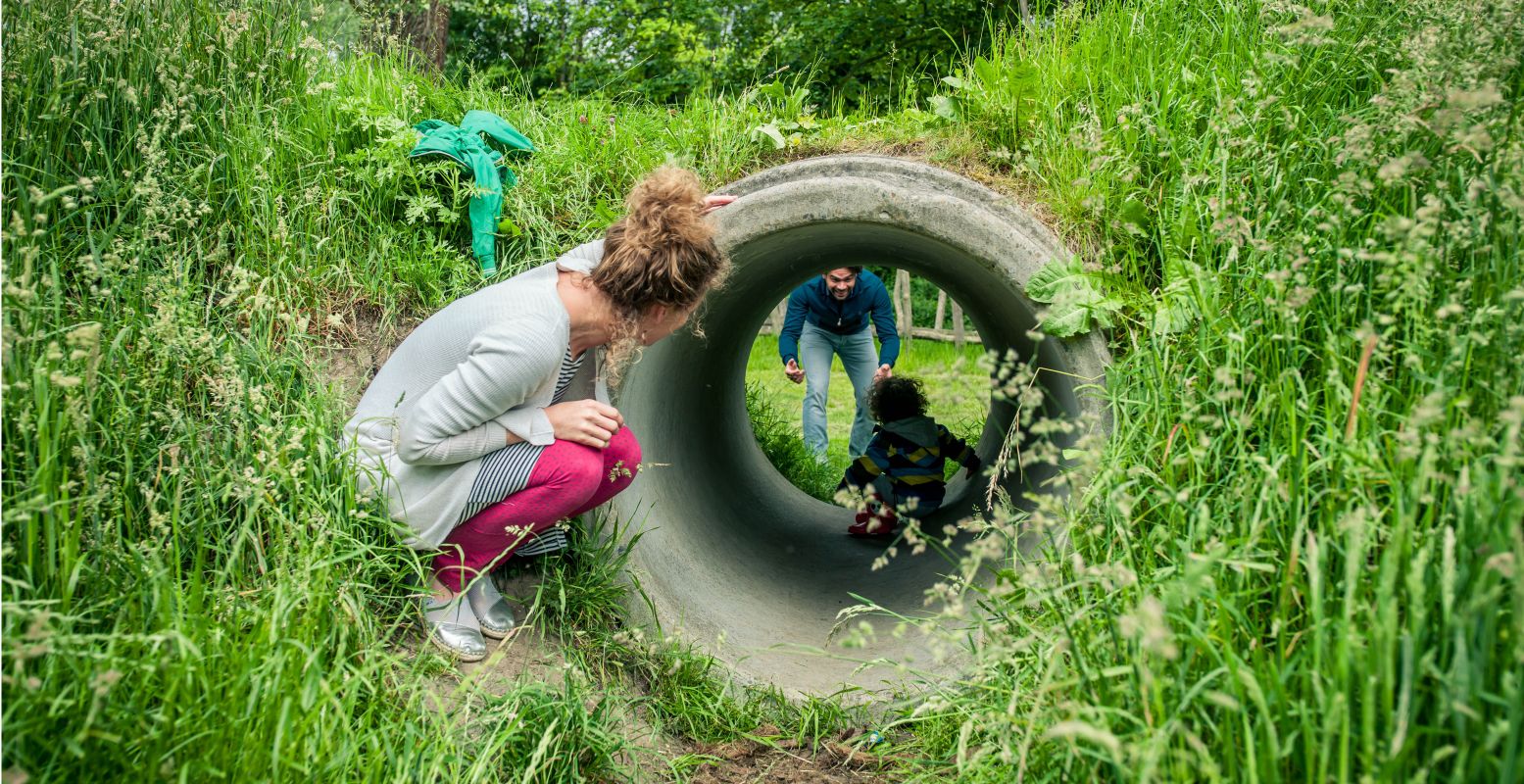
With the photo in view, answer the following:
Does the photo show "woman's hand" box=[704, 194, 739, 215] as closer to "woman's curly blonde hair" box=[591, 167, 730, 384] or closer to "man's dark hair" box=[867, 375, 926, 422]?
"woman's curly blonde hair" box=[591, 167, 730, 384]

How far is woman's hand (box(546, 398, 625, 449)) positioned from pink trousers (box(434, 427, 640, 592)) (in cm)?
3

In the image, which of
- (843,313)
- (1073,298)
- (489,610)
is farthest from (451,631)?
(843,313)

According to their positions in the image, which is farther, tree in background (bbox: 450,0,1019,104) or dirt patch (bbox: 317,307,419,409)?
tree in background (bbox: 450,0,1019,104)

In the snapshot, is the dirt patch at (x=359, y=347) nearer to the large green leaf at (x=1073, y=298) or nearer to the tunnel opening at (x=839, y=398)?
the tunnel opening at (x=839, y=398)

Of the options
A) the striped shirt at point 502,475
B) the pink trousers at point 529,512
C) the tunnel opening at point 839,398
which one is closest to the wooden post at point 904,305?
the tunnel opening at point 839,398

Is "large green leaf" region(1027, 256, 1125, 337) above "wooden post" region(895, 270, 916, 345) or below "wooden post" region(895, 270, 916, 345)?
below

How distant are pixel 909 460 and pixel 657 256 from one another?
2882 millimetres

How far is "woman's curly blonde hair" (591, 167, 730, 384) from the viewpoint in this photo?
290 cm

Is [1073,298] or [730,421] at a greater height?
[1073,298]

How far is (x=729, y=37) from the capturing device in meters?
12.5

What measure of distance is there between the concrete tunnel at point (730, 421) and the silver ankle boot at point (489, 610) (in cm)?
49

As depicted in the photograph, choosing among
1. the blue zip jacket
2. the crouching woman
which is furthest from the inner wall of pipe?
the blue zip jacket

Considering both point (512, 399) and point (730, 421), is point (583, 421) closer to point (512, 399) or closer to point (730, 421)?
point (512, 399)

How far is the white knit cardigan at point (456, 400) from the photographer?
2791 millimetres
